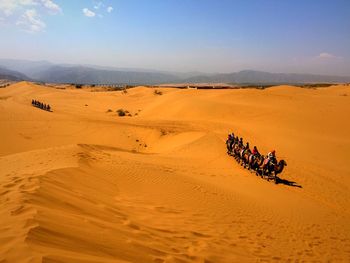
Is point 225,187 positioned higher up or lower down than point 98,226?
lower down

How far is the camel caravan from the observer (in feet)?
46.7

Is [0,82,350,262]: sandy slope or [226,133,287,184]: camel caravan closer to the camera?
[0,82,350,262]: sandy slope

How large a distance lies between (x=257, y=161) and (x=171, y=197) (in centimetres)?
637

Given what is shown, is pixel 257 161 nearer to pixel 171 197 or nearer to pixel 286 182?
pixel 286 182

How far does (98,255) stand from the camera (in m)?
4.90

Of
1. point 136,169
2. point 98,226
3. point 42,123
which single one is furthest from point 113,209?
point 42,123

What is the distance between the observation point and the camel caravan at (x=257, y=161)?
46.7 ft

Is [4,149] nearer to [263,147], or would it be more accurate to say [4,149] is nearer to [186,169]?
[186,169]

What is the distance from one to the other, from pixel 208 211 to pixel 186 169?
5660 mm

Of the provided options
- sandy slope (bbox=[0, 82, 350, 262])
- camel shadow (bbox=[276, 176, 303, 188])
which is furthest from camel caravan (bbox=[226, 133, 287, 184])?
sandy slope (bbox=[0, 82, 350, 262])

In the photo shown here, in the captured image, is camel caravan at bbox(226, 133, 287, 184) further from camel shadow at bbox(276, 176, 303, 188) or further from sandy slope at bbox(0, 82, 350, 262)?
sandy slope at bbox(0, 82, 350, 262)

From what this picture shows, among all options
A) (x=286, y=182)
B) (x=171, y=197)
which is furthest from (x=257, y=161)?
(x=171, y=197)

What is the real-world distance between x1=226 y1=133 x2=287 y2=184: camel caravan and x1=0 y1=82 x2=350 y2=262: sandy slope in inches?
19.5

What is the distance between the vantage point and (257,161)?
605 inches
